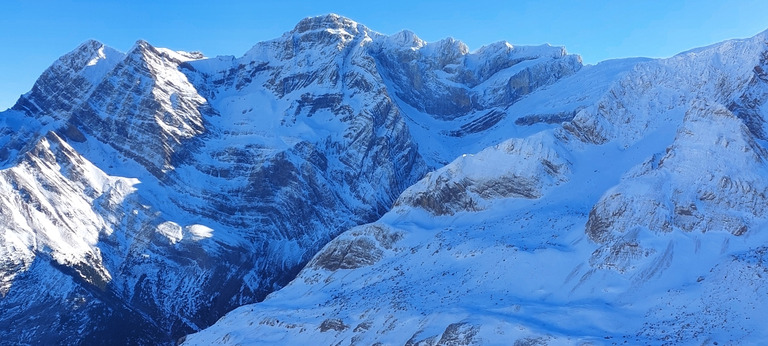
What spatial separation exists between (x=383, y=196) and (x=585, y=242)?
61.3 m

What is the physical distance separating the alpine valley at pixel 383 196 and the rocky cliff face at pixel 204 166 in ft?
1.16

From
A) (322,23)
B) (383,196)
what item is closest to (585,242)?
(383,196)

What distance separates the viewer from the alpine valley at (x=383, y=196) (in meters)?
64.1

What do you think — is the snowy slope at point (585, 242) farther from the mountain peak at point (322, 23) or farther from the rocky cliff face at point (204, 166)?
the mountain peak at point (322, 23)

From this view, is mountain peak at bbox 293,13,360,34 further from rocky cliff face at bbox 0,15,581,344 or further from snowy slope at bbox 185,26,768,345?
snowy slope at bbox 185,26,768,345

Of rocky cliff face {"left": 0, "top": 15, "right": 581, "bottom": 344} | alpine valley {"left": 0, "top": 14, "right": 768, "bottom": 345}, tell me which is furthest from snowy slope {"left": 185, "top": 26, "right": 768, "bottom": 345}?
rocky cliff face {"left": 0, "top": 15, "right": 581, "bottom": 344}

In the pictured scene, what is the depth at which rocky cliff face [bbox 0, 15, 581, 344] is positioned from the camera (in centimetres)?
10481

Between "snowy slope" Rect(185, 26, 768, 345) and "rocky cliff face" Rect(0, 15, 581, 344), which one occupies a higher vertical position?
"rocky cliff face" Rect(0, 15, 581, 344)

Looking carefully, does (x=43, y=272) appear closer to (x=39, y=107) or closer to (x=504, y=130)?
(x=39, y=107)

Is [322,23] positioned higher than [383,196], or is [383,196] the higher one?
[322,23]

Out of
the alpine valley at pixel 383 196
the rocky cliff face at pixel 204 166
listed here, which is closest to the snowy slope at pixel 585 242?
the alpine valley at pixel 383 196

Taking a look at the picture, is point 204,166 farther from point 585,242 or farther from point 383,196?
point 585,242

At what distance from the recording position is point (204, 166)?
130 metres

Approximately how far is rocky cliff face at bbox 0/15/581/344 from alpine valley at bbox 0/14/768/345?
0.35 meters
